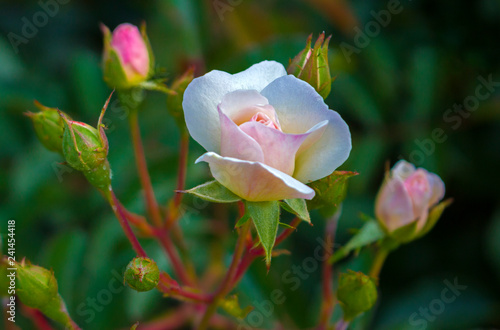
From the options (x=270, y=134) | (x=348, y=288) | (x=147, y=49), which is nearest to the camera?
Answer: (x=270, y=134)

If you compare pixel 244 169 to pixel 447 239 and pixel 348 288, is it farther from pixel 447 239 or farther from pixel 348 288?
pixel 447 239

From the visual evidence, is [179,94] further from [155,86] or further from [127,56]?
[127,56]

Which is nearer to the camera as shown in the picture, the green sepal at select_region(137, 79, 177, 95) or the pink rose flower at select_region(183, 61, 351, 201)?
the pink rose flower at select_region(183, 61, 351, 201)

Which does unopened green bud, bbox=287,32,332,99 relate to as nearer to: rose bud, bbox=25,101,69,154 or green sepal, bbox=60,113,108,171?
green sepal, bbox=60,113,108,171

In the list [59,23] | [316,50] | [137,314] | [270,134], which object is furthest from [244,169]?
[59,23]

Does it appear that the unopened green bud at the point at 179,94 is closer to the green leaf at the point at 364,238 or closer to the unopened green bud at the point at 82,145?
the unopened green bud at the point at 82,145

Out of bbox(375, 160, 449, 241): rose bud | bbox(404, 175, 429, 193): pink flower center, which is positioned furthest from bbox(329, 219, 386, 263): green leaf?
bbox(404, 175, 429, 193): pink flower center
